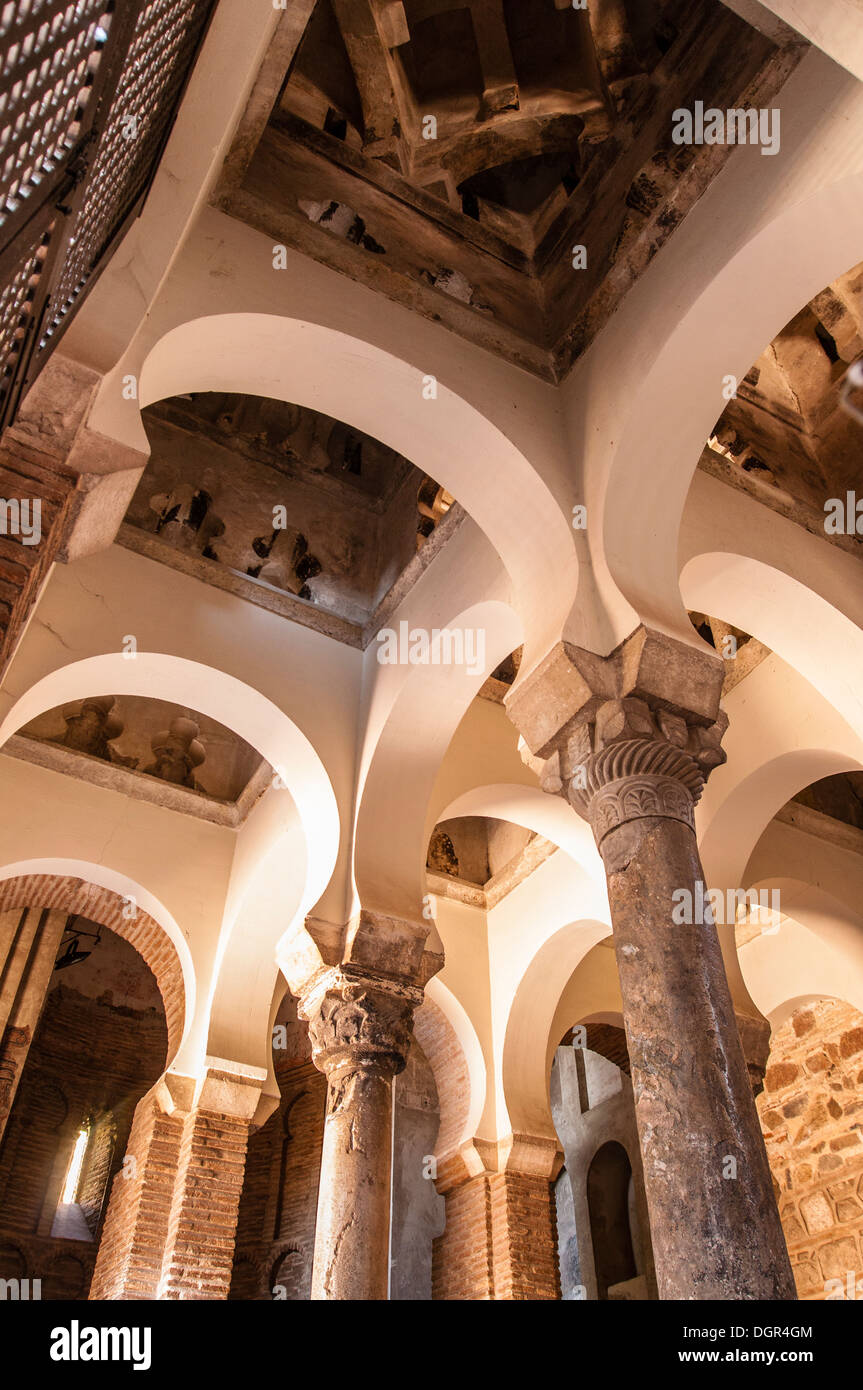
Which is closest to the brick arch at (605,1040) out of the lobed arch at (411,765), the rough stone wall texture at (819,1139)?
the rough stone wall texture at (819,1139)

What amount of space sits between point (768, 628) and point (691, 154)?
8.67 feet

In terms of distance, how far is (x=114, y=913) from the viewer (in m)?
7.90

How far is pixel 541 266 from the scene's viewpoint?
237 inches

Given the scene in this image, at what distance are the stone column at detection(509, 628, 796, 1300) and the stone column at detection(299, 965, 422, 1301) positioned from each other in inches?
75.4

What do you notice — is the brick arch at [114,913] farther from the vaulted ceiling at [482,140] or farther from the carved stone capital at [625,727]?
the vaulted ceiling at [482,140]

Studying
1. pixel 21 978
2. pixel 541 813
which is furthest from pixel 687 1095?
pixel 21 978

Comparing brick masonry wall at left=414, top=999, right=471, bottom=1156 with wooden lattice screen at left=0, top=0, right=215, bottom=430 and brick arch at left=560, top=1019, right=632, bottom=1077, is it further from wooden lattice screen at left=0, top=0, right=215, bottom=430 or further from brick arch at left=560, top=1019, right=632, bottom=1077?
wooden lattice screen at left=0, top=0, right=215, bottom=430

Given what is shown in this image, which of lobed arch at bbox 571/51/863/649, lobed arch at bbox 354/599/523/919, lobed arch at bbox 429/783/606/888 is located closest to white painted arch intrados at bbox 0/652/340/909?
lobed arch at bbox 354/599/523/919

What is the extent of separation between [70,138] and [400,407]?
3.15 m

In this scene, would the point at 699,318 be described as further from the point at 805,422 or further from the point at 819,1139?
the point at 819,1139

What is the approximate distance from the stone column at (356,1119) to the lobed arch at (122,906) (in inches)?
92.5

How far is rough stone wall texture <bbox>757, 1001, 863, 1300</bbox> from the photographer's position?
8141mm

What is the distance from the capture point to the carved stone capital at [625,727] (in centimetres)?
388
